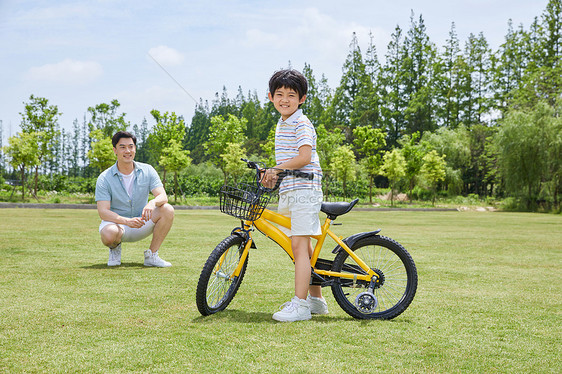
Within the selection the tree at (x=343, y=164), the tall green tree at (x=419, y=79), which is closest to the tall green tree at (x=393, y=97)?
the tall green tree at (x=419, y=79)

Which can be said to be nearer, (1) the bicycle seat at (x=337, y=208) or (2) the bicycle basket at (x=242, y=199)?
(2) the bicycle basket at (x=242, y=199)

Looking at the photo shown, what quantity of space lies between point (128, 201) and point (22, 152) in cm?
2662

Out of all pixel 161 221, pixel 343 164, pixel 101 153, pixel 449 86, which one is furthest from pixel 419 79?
pixel 161 221

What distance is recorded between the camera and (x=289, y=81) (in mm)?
3615

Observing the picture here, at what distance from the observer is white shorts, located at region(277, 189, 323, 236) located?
140 inches

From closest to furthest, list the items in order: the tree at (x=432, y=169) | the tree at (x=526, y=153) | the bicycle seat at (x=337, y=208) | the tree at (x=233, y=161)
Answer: the bicycle seat at (x=337, y=208), the tree at (x=526, y=153), the tree at (x=233, y=161), the tree at (x=432, y=169)

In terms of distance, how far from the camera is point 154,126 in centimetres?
3803

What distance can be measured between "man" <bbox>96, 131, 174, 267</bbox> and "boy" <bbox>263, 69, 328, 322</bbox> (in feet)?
8.10

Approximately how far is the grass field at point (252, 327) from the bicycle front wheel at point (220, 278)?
4.0 inches

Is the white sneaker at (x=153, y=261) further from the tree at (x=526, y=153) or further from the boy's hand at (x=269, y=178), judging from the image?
the tree at (x=526, y=153)

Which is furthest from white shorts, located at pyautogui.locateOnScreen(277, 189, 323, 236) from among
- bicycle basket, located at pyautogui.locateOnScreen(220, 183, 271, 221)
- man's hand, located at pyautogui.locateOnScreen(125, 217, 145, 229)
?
man's hand, located at pyautogui.locateOnScreen(125, 217, 145, 229)

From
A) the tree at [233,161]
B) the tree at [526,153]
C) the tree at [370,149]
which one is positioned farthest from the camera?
the tree at [370,149]

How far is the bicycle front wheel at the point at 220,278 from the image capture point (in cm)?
339

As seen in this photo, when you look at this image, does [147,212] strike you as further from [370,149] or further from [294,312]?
[370,149]
